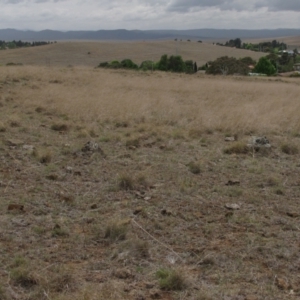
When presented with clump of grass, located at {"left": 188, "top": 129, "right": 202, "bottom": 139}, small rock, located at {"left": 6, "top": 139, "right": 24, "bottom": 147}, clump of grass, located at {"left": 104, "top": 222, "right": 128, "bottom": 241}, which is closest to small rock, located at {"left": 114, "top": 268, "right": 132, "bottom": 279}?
clump of grass, located at {"left": 104, "top": 222, "right": 128, "bottom": 241}

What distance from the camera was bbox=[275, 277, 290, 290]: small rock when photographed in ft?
10.5

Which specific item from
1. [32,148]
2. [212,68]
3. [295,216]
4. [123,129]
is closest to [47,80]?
[123,129]

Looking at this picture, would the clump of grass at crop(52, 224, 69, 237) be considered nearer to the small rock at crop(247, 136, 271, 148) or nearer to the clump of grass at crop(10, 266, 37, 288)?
the clump of grass at crop(10, 266, 37, 288)

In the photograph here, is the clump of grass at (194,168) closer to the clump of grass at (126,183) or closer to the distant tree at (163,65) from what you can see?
the clump of grass at (126,183)

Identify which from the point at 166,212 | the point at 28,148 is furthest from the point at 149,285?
the point at 28,148

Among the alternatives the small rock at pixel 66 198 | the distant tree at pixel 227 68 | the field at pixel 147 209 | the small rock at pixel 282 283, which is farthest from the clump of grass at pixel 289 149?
the distant tree at pixel 227 68

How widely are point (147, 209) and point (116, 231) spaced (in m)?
0.75

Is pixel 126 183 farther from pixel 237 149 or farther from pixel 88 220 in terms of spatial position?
Result: pixel 237 149

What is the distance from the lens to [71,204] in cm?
475

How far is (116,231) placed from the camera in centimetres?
400

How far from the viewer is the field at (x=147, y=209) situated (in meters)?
3.22

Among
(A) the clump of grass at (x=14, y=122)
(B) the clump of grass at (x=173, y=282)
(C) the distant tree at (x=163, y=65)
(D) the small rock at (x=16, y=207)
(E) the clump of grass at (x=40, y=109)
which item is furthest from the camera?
(C) the distant tree at (x=163, y=65)

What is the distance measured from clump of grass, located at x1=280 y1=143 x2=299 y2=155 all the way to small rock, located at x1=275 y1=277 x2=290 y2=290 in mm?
4460

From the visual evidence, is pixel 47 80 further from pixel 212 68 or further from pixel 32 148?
pixel 212 68
